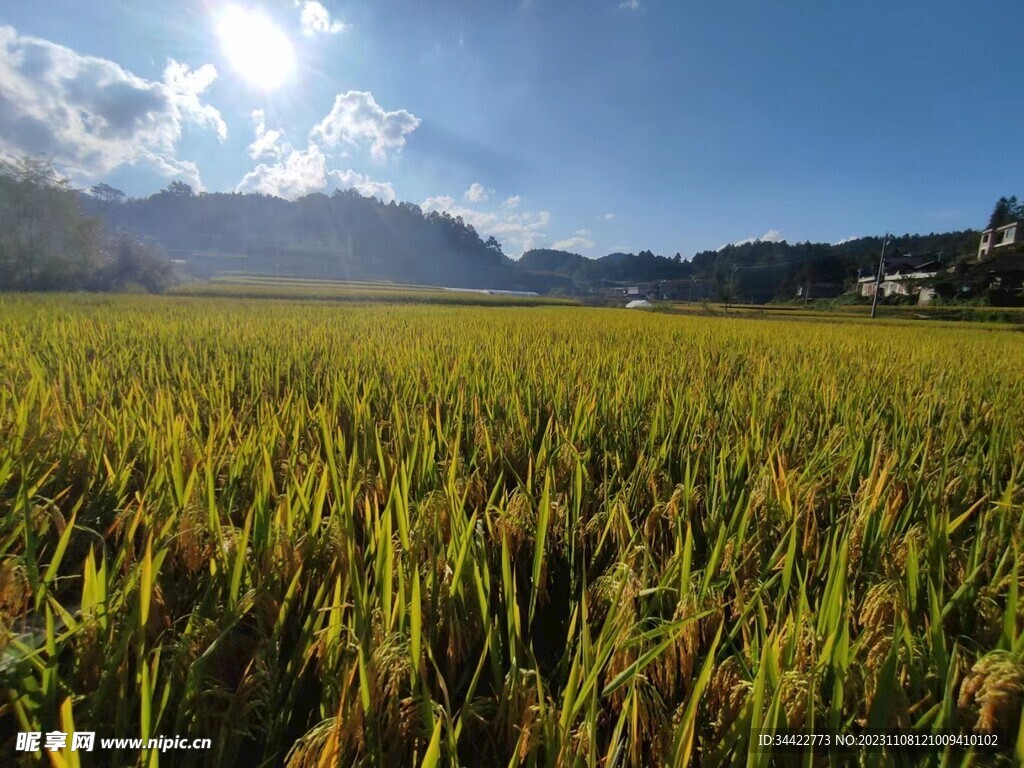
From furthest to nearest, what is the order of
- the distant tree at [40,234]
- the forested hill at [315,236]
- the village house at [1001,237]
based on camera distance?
the forested hill at [315,236] → the village house at [1001,237] → the distant tree at [40,234]

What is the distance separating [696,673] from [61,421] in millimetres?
1815

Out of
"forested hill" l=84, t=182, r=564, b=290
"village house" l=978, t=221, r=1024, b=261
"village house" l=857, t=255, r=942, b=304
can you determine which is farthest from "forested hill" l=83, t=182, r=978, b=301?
"village house" l=978, t=221, r=1024, b=261

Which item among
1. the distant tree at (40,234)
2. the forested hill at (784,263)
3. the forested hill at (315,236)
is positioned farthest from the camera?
the forested hill at (315,236)

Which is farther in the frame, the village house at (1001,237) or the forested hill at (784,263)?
the forested hill at (784,263)

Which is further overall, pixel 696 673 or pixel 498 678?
pixel 696 673

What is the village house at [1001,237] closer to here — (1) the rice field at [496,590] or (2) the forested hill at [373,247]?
(2) the forested hill at [373,247]

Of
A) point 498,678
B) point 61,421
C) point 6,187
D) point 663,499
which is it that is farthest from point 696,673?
point 6,187

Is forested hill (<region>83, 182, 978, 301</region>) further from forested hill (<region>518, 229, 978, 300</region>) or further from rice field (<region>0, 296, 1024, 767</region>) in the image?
rice field (<region>0, 296, 1024, 767</region>)

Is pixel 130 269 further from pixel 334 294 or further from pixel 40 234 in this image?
pixel 334 294

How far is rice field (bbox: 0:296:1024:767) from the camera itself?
0.53 metres

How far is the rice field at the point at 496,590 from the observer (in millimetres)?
527

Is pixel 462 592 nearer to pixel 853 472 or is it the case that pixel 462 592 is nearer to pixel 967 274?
pixel 853 472

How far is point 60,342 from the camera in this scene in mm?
3100

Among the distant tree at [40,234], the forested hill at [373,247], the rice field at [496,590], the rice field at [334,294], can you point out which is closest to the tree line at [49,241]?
the distant tree at [40,234]
